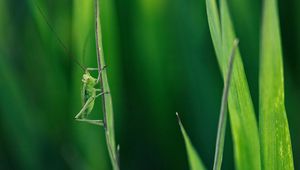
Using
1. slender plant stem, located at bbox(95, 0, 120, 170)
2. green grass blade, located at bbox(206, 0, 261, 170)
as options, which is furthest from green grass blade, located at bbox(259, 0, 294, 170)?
slender plant stem, located at bbox(95, 0, 120, 170)

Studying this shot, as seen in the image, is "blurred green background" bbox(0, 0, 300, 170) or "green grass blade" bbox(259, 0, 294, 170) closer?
"green grass blade" bbox(259, 0, 294, 170)

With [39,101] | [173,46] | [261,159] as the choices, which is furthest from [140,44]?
[261,159]

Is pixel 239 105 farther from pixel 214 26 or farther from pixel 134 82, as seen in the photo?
pixel 134 82

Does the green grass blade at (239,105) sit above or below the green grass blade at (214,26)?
below

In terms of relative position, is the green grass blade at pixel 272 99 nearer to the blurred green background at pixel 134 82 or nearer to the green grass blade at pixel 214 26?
the green grass blade at pixel 214 26

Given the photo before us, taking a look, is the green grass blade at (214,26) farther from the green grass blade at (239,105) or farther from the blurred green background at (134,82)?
the blurred green background at (134,82)

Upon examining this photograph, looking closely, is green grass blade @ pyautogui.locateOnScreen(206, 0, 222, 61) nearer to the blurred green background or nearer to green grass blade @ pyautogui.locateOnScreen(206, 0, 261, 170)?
green grass blade @ pyautogui.locateOnScreen(206, 0, 261, 170)

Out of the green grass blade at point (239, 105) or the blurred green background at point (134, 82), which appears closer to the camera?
the green grass blade at point (239, 105)

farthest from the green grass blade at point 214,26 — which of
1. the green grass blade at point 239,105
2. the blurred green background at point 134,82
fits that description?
the blurred green background at point 134,82
